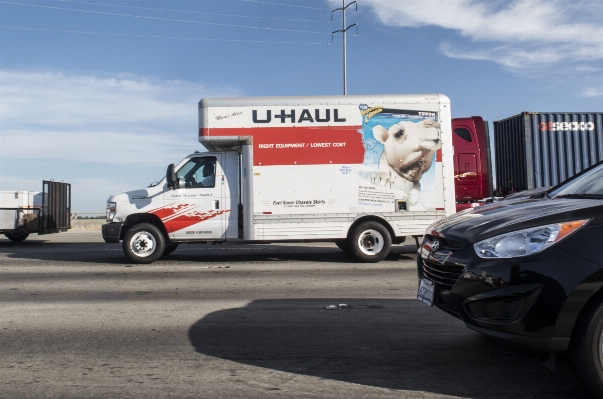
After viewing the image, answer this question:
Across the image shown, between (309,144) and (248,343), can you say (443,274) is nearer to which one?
(248,343)

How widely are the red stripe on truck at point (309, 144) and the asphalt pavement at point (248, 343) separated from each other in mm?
2620

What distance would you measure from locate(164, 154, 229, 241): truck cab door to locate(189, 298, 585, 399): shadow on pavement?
16.0 feet

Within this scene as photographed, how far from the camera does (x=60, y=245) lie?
16.4 metres

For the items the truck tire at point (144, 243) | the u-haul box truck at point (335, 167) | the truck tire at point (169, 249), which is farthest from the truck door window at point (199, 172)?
the truck tire at point (169, 249)

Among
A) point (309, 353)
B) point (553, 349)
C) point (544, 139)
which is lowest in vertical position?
point (309, 353)

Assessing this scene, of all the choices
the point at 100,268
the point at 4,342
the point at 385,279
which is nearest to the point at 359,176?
the point at 385,279

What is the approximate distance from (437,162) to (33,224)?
11235 mm

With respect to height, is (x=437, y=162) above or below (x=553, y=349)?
above

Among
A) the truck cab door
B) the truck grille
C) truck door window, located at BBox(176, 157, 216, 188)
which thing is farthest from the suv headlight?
truck door window, located at BBox(176, 157, 216, 188)

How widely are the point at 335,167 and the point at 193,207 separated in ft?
9.53

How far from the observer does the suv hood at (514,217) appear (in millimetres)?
3699

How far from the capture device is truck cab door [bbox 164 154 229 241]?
11.6 meters

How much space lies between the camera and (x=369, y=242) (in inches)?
456

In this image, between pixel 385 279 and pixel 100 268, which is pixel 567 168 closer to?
pixel 385 279
